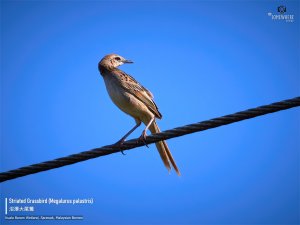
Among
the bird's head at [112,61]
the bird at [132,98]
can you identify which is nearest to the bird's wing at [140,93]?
the bird at [132,98]

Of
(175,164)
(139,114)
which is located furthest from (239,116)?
(139,114)

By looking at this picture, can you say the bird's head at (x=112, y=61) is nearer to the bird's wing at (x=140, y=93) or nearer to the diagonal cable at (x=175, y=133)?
the bird's wing at (x=140, y=93)

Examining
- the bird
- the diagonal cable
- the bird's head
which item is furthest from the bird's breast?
the diagonal cable

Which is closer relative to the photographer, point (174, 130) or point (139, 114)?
point (174, 130)

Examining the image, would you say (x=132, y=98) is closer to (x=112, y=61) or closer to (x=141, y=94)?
(x=141, y=94)

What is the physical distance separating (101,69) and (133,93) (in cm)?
122

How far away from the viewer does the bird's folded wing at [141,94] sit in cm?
1014

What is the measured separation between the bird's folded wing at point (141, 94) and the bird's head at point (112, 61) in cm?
89

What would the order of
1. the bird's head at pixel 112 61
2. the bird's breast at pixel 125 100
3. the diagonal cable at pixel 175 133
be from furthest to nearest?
the bird's head at pixel 112 61 → the bird's breast at pixel 125 100 → the diagonal cable at pixel 175 133

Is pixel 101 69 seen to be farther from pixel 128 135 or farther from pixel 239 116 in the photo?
pixel 239 116

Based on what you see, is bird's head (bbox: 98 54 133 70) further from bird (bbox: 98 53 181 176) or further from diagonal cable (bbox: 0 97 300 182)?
diagonal cable (bbox: 0 97 300 182)

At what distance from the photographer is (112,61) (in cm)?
1123

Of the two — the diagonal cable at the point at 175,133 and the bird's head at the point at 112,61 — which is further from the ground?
the bird's head at the point at 112,61

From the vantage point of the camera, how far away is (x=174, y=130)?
6562 mm
